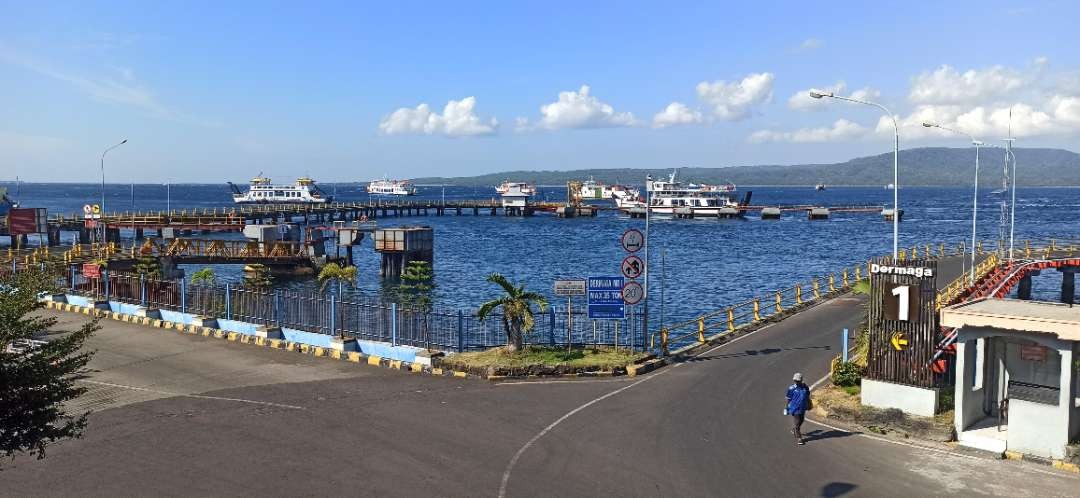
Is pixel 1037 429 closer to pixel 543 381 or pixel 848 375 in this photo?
pixel 848 375

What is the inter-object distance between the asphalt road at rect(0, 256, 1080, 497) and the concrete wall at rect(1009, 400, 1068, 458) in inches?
18.7

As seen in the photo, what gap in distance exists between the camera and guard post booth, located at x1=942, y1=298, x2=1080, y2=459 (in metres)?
14.7

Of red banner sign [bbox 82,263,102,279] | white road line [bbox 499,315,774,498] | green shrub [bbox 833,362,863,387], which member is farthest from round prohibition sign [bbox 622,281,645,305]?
red banner sign [bbox 82,263,102,279]

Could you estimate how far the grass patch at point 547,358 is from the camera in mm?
21516

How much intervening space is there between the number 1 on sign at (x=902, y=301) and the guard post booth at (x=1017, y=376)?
1137 mm

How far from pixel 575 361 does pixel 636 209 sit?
13409 cm

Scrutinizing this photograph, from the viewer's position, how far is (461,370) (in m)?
21.5

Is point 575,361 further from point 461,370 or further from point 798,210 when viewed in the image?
point 798,210

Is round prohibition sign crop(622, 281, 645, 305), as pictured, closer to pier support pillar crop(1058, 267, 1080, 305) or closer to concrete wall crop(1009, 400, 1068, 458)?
concrete wall crop(1009, 400, 1068, 458)

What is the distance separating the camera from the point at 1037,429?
14938mm

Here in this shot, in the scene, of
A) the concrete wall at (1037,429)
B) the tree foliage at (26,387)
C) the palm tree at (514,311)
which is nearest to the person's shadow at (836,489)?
the concrete wall at (1037,429)

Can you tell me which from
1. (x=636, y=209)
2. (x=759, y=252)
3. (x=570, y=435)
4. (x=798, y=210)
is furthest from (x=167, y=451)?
(x=798, y=210)

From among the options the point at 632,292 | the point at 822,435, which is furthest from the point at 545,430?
the point at 632,292

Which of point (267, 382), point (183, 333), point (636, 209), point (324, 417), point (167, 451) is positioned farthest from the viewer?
point (636, 209)
